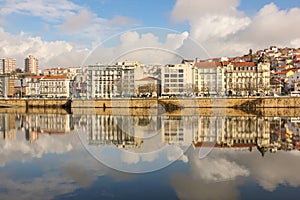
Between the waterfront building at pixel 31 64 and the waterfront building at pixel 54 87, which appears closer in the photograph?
the waterfront building at pixel 54 87

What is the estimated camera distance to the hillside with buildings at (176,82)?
98.4 ft

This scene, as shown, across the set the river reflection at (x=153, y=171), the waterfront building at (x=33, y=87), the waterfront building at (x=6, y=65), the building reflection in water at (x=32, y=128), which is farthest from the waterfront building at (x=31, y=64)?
the river reflection at (x=153, y=171)

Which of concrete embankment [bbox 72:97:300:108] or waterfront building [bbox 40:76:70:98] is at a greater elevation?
waterfront building [bbox 40:76:70:98]

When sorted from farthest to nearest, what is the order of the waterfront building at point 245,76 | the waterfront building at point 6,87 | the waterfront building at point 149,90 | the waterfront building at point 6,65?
1. the waterfront building at point 6,65
2. the waterfront building at point 6,87
3. the waterfront building at point 245,76
4. the waterfront building at point 149,90

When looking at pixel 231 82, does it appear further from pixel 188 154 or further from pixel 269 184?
pixel 269 184

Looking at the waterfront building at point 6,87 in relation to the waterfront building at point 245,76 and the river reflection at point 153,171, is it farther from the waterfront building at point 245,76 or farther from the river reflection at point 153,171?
the river reflection at point 153,171

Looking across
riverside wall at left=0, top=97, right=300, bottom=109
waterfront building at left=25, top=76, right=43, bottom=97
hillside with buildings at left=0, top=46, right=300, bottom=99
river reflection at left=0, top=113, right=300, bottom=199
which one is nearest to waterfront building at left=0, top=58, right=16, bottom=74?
hillside with buildings at left=0, top=46, right=300, bottom=99

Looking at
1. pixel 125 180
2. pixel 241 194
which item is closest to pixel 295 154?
pixel 241 194

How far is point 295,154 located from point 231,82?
1451 inches

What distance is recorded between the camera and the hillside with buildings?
2998cm

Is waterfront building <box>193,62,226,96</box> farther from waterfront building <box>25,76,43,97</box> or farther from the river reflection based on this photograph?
waterfront building <box>25,76,43,97</box>

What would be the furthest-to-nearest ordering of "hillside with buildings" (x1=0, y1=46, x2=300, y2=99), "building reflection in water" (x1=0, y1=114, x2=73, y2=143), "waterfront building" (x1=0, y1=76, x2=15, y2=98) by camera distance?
"waterfront building" (x1=0, y1=76, x2=15, y2=98) → "hillside with buildings" (x1=0, y1=46, x2=300, y2=99) → "building reflection in water" (x1=0, y1=114, x2=73, y2=143)

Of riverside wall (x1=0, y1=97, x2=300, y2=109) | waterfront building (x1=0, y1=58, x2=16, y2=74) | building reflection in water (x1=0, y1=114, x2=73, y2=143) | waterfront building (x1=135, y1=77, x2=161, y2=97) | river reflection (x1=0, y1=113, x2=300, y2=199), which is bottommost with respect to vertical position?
river reflection (x1=0, y1=113, x2=300, y2=199)

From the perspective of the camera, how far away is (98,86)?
34594 mm
